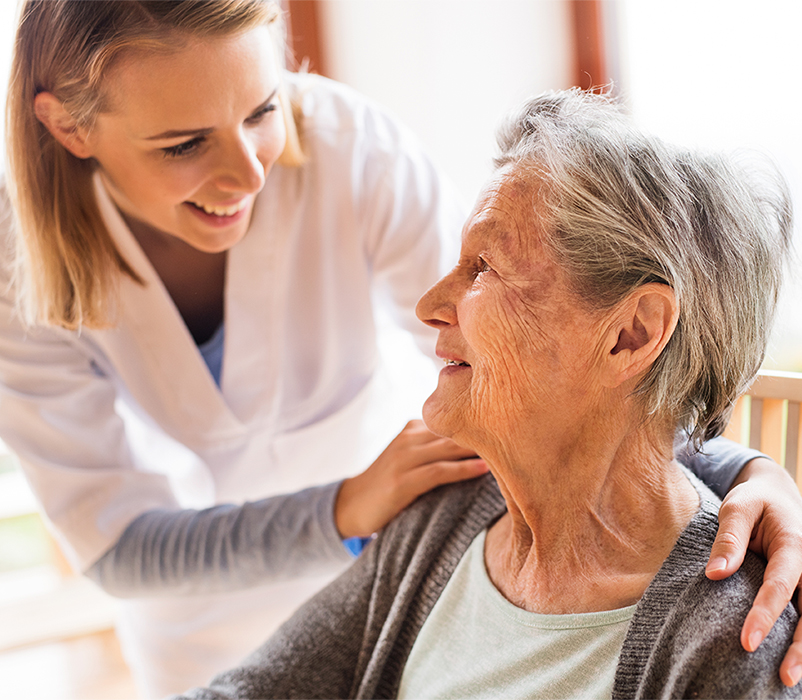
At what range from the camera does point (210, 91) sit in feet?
3.69

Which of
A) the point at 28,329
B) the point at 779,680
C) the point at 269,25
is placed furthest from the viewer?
the point at 28,329

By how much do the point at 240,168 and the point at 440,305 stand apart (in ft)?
1.31

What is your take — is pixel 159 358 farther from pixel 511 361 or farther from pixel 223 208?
pixel 511 361

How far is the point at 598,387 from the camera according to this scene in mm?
993

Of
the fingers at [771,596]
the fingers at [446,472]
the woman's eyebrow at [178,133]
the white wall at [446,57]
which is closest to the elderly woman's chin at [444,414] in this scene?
the fingers at [446,472]

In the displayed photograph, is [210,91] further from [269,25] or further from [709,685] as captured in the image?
[709,685]

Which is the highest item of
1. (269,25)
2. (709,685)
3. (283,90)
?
(269,25)

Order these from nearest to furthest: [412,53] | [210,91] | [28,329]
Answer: [210,91], [28,329], [412,53]

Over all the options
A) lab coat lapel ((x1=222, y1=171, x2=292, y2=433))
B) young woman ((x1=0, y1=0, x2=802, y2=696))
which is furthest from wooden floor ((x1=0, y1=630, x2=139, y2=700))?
lab coat lapel ((x1=222, y1=171, x2=292, y2=433))

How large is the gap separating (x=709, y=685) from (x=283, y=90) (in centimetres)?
113

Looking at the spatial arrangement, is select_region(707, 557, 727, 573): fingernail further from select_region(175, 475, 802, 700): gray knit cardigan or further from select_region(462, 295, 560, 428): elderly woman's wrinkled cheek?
select_region(462, 295, 560, 428): elderly woman's wrinkled cheek

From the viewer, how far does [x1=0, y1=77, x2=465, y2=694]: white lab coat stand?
4.74 feet

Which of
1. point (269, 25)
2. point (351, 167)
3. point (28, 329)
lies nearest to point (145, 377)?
point (28, 329)

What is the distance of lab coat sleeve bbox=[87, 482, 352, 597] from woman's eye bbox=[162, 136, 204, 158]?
24.1 inches
